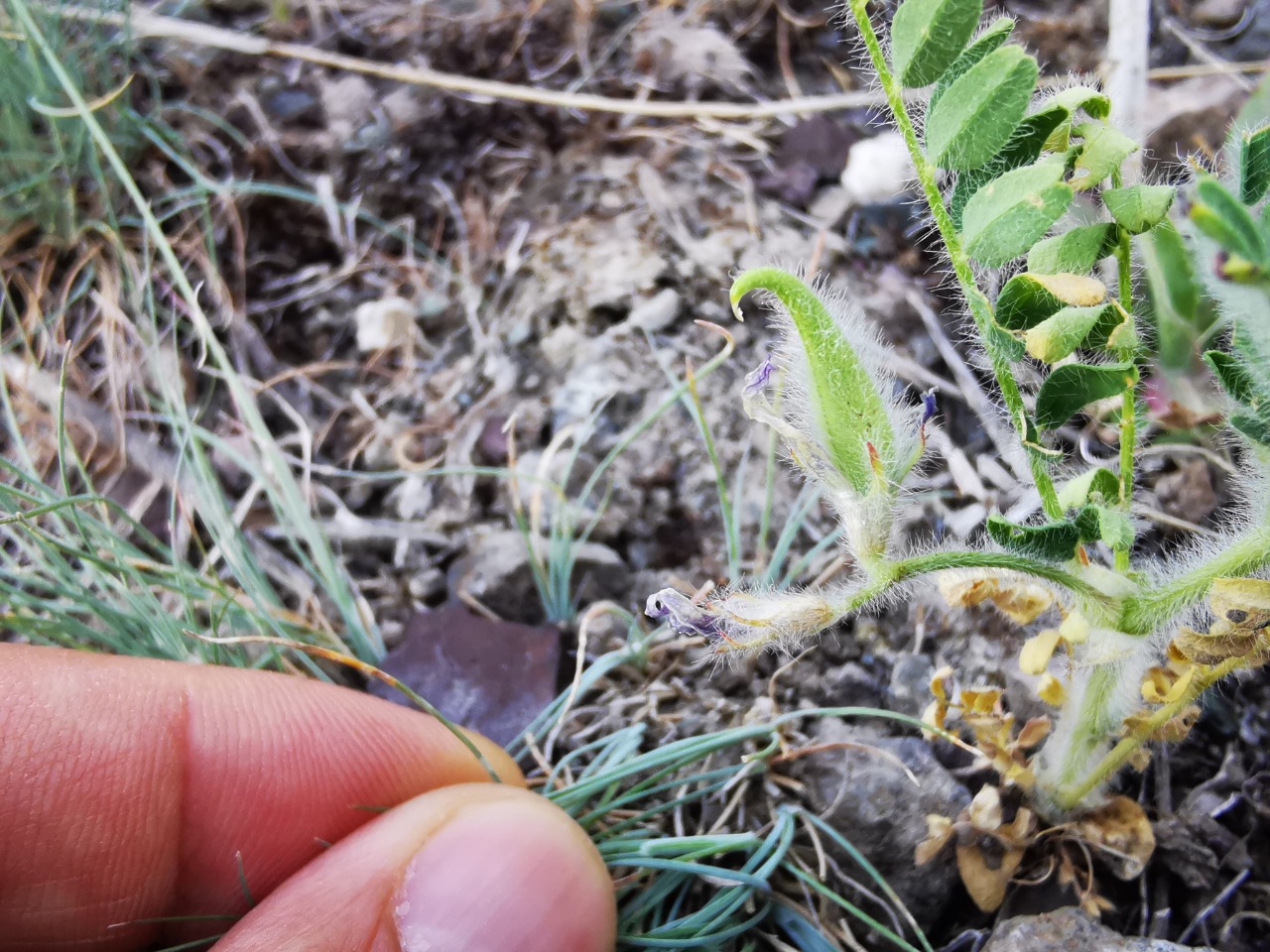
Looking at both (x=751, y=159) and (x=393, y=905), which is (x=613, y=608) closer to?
(x=393, y=905)

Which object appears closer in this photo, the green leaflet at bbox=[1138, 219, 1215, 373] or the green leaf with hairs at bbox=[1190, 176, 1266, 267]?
the green leaf with hairs at bbox=[1190, 176, 1266, 267]

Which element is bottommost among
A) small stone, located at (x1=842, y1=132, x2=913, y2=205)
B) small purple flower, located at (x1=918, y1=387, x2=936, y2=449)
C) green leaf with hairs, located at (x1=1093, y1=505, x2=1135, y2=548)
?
green leaf with hairs, located at (x1=1093, y1=505, x2=1135, y2=548)

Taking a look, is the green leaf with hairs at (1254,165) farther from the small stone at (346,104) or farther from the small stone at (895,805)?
the small stone at (346,104)

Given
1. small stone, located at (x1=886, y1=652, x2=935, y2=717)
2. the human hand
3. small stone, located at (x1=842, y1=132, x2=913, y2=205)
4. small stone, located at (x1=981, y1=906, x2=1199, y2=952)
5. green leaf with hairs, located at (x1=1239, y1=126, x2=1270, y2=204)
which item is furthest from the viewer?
small stone, located at (x1=842, y1=132, x2=913, y2=205)

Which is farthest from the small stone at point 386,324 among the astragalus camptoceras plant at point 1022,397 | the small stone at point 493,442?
the astragalus camptoceras plant at point 1022,397

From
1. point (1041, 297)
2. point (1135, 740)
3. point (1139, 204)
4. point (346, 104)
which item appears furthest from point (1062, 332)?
point (346, 104)

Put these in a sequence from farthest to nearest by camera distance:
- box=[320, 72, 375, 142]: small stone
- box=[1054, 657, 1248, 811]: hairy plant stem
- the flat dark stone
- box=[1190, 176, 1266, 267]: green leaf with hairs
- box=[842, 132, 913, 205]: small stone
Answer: box=[320, 72, 375, 142]: small stone, box=[842, 132, 913, 205]: small stone, the flat dark stone, box=[1054, 657, 1248, 811]: hairy plant stem, box=[1190, 176, 1266, 267]: green leaf with hairs

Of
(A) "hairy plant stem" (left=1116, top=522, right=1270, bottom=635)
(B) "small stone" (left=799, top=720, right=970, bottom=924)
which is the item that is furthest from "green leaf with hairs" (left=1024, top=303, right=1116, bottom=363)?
(B) "small stone" (left=799, top=720, right=970, bottom=924)

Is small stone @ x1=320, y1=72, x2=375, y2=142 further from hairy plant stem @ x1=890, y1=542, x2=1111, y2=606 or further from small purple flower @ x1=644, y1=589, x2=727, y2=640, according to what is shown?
hairy plant stem @ x1=890, y1=542, x2=1111, y2=606
